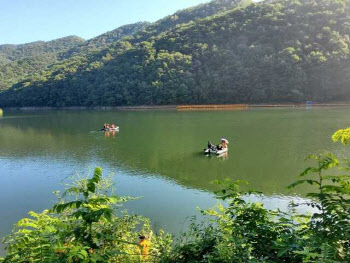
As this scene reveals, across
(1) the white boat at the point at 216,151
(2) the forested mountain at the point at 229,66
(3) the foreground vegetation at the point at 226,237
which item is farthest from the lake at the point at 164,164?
(2) the forested mountain at the point at 229,66

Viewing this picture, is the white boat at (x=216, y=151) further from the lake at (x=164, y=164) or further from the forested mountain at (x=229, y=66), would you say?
the forested mountain at (x=229, y=66)

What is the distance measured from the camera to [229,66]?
249 feet

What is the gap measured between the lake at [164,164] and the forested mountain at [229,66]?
34.7 metres

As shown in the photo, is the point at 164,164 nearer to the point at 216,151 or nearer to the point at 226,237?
the point at 216,151

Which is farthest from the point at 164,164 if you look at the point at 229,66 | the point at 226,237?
the point at 229,66

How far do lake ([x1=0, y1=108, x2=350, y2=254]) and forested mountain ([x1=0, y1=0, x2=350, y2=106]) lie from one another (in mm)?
34686

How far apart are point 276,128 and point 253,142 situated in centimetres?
841

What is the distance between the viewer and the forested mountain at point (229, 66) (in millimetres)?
66500

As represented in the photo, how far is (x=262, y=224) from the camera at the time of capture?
4.66 meters

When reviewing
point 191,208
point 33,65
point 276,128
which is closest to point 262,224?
point 191,208

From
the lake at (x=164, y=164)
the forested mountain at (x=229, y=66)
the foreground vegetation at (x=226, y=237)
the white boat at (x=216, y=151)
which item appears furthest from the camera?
the forested mountain at (x=229, y=66)

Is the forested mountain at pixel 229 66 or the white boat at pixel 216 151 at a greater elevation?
the forested mountain at pixel 229 66

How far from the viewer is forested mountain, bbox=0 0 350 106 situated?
66500 millimetres

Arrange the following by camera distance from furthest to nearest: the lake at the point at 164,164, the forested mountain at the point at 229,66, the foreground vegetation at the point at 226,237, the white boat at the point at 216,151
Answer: the forested mountain at the point at 229,66 → the white boat at the point at 216,151 → the lake at the point at 164,164 → the foreground vegetation at the point at 226,237
